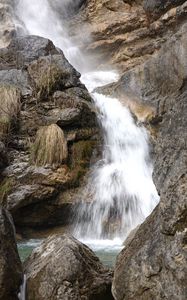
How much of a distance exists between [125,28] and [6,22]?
213 inches

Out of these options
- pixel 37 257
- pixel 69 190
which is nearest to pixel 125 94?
pixel 69 190

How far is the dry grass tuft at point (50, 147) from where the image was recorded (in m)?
11.0

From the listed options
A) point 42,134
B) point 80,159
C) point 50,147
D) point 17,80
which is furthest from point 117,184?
point 17,80

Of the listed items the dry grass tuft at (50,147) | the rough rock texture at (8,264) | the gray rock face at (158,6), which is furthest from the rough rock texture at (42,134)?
the gray rock face at (158,6)

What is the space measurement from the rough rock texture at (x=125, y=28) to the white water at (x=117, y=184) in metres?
5.45

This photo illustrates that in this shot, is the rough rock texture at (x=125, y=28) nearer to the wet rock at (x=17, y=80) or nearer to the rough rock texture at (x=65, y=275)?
the wet rock at (x=17, y=80)

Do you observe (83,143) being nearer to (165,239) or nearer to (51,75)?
(51,75)

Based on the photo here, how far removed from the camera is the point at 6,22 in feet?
70.2

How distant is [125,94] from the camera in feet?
48.2

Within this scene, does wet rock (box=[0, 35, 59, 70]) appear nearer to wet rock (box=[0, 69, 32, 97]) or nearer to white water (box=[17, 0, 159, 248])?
wet rock (box=[0, 69, 32, 97])

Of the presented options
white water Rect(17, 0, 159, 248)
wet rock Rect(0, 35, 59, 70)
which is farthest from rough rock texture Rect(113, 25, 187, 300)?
wet rock Rect(0, 35, 59, 70)

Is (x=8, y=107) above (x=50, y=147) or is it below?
above

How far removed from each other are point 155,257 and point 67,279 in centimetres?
135

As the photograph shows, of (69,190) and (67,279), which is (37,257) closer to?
(67,279)
